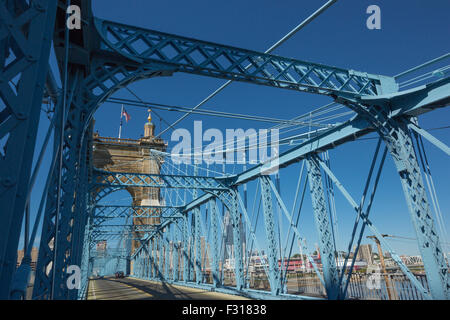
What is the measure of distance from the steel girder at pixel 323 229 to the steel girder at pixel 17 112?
10.2 m

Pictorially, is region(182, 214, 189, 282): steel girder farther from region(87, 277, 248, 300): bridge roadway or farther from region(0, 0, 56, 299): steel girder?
region(0, 0, 56, 299): steel girder

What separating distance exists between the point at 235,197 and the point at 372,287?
29.7 feet

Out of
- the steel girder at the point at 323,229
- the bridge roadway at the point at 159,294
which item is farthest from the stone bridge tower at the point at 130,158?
the steel girder at the point at 323,229

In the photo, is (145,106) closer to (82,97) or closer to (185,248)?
(82,97)

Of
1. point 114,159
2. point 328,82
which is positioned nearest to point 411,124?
point 328,82

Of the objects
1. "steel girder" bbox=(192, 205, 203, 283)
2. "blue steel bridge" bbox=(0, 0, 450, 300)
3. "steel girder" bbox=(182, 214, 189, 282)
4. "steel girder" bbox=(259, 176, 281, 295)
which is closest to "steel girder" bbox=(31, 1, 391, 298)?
"blue steel bridge" bbox=(0, 0, 450, 300)

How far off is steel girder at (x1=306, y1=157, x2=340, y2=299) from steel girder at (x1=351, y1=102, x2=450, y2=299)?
3.03 m

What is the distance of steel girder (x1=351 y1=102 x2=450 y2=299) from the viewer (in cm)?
765

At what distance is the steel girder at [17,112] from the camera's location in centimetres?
224

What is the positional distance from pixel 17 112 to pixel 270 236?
12425 mm

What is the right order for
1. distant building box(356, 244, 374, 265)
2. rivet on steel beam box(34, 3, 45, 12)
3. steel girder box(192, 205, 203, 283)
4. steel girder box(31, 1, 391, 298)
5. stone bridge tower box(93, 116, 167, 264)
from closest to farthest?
rivet on steel beam box(34, 3, 45, 12)
steel girder box(31, 1, 391, 298)
distant building box(356, 244, 374, 265)
steel girder box(192, 205, 203, 283)
stone bridge tower box(93, 116, 167, 264)

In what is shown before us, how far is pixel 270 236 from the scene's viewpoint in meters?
13.5

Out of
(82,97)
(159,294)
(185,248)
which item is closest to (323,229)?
(82,97)

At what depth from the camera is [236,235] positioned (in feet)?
53.8
